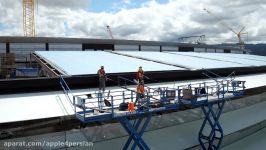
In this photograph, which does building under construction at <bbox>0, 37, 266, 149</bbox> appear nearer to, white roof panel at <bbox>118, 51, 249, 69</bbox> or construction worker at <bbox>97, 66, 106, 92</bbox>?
construction worker at <bbox>97, 66, 106, 92</bbox>

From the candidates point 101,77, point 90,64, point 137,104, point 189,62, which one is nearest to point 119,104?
point 137,104

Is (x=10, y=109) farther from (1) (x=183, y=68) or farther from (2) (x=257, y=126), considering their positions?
(2) (x=257, y=126)

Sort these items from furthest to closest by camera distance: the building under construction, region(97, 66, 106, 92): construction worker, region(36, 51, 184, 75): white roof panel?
region(36, 51, 184, 75): white roof panel, region(97, 66, 106, 92): construction worker, the building under construction

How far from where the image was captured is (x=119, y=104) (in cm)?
1418

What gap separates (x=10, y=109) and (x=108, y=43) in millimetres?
23768

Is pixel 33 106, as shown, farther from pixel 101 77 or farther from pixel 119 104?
pixel 101 77

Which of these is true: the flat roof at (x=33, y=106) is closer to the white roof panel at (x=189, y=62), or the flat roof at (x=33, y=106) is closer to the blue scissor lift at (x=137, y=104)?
the blue scissor lift at (x=137, y=104)

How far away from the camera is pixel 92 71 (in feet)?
66.6

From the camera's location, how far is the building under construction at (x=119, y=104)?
13.5m

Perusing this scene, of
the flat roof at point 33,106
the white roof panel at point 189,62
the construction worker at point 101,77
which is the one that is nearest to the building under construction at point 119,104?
the flat roof at point 33,106

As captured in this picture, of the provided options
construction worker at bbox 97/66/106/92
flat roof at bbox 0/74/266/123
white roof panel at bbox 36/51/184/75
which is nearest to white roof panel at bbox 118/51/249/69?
white roof panel at bbox 36/51/184/75

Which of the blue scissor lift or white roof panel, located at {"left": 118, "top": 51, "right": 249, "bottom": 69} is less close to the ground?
white roof panel, located at {"left": 118, "top": 51, "right": 249, "bottom": 69}

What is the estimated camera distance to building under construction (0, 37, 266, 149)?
1351cm

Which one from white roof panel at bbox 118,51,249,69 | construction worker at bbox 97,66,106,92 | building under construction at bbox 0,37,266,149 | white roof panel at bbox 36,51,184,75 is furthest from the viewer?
white roof panel at bbox 118,51,249,69
